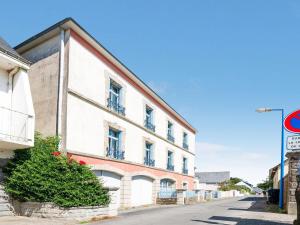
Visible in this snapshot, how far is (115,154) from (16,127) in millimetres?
7546

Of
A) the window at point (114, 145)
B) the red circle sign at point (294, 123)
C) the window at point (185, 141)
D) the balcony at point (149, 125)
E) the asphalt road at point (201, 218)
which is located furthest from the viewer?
the window at point (185, 141)

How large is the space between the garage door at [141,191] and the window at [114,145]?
291 centimetres

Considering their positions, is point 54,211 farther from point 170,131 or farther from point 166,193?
point 170,131

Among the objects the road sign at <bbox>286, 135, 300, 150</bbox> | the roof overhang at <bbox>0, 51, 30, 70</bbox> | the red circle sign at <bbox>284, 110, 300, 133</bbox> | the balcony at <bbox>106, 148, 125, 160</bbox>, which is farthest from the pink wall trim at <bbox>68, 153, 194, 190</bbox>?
the red circle sign at <bbox>284, 110, 300, 133</bbox>

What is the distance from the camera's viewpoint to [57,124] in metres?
15.1

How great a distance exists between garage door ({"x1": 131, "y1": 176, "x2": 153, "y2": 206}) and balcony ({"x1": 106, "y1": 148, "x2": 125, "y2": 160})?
2653mm

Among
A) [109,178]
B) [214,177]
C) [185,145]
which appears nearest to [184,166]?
[185,145]

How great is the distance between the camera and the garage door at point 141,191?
22.4m

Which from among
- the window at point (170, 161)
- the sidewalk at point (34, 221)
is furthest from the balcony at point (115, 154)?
the window at point (170, 161)

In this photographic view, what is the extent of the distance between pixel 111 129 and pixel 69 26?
663 cm

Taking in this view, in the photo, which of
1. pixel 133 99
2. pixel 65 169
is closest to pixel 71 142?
pixel 65 169

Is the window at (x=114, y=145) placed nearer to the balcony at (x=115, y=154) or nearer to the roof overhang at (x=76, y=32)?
the balcony at (x=115, y=154)

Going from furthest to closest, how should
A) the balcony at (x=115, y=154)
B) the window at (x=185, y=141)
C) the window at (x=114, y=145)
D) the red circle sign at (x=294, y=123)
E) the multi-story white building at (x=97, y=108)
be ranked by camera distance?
the window at (x=185, y=141)
the window at (x=114, y=145)
the balcony at (x=115, y=154)
the multi-story white building at (x=97, y=108)
the red circle sign at (x=294, y=123)

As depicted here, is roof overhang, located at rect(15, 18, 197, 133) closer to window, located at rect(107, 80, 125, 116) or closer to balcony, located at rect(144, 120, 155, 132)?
window, located at rect(107, 80, 125, 116)
